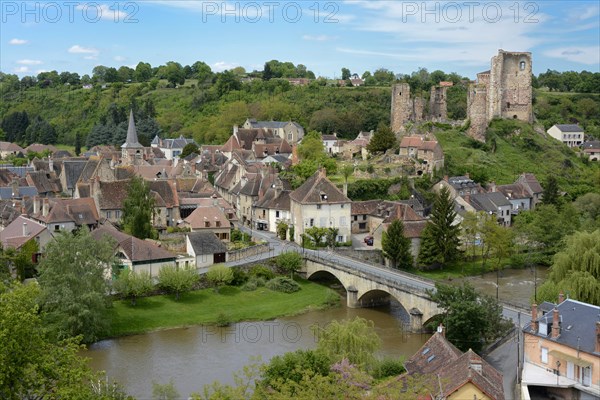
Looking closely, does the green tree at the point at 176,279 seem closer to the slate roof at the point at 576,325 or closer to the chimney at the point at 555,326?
the slate roof at the point at 576,325

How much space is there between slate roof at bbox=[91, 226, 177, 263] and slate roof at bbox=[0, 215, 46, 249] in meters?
3.93

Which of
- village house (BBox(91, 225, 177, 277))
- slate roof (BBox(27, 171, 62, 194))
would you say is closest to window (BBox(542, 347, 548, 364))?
village house (BBox(91, 225, 177, 277))

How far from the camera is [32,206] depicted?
5347 centimetres

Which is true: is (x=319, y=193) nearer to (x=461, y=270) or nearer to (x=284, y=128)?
(x=461, y=270)

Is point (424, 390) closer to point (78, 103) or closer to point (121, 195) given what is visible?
point (121, 195)

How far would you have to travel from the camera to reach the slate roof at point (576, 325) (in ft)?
86.2

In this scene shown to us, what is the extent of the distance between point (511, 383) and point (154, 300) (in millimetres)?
21321

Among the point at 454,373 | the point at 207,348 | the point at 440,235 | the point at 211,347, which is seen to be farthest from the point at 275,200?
the point at 454,373

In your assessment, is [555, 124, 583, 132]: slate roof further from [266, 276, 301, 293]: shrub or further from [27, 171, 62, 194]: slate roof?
[27, 171, 62, 194]: slate roof

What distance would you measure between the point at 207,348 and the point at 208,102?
84566 millimetres

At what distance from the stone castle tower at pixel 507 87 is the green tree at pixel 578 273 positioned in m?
40.7

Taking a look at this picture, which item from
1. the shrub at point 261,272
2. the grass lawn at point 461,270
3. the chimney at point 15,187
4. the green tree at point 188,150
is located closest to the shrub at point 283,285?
the shrub at point 261,272

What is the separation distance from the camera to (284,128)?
89.1m

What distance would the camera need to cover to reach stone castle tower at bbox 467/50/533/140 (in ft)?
258
